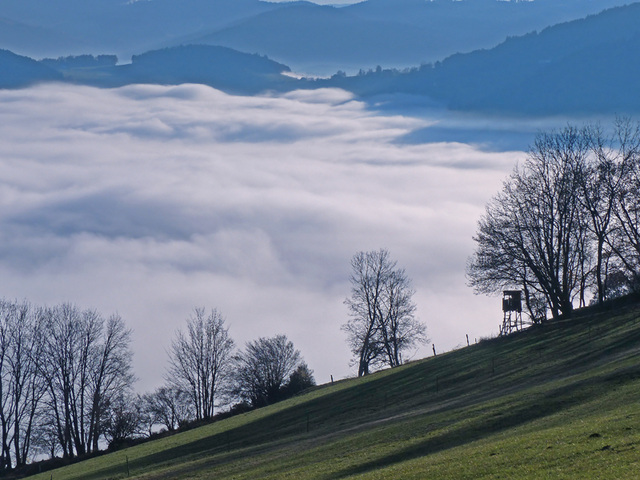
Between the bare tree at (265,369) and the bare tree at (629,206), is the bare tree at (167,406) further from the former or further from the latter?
the bare tree at (629,206)

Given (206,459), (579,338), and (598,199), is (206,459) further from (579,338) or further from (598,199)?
(598,199)

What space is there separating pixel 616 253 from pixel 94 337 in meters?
62.1

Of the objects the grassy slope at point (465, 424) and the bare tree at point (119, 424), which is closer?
the grassy slope at point (465, 424)

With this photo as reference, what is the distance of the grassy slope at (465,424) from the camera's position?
22812 millimetres

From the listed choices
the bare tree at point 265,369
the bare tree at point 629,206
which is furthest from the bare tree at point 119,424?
the bare tree at point 629,206

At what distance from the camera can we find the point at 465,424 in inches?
1286

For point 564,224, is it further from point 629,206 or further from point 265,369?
point 265,369

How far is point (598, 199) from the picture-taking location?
6850 cm

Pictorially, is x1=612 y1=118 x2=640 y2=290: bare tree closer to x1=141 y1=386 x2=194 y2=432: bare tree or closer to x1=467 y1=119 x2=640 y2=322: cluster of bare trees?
x1=467 y1=119 x2=640 y2=322: cluster of bare trees

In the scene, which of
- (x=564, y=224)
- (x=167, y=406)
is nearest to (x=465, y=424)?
(x=564, y=224)

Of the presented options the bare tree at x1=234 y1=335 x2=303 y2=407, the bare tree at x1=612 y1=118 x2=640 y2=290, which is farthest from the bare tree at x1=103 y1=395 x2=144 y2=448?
the bare tree at x1=612 y1=118 x2=640 y2=290

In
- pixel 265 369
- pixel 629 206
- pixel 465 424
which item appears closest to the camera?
pixel 465 424

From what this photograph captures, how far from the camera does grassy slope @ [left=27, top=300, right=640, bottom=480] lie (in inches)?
898

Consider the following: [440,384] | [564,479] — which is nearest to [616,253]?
[440,384]
